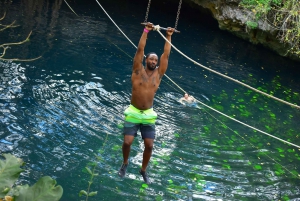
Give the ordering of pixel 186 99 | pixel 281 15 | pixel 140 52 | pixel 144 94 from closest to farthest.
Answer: pixel 140 52 < pixel 144 94 < pixel 186 99 < pixel 281 15

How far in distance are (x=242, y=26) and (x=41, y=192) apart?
15391mm

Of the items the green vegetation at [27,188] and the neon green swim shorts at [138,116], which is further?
the neon green swim shorts at [138,116]

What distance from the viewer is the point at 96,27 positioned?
46.7ft

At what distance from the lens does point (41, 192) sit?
1.70m

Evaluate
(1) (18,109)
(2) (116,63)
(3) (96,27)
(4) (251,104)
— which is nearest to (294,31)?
(4) (251,104)

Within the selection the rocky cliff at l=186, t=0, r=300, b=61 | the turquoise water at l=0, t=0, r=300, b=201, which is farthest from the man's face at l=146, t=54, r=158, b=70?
the rocky cliff at l=186, t=0, r=300, b=61

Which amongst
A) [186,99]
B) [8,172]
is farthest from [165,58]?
[186,99]

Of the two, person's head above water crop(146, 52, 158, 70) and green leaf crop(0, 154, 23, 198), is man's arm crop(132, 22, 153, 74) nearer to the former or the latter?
person's head above water crop(146, 52, 158, 70)

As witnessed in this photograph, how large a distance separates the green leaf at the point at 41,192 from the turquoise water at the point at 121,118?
12.4 feet

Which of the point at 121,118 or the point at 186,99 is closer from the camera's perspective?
the point at 121,118

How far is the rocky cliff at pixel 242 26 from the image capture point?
14.7 m

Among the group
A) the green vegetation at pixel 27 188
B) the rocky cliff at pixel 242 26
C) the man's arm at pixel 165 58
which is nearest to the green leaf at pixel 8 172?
the green vegetation at pixel 27 188

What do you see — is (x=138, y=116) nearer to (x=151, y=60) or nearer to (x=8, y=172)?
(x=151, y=60)

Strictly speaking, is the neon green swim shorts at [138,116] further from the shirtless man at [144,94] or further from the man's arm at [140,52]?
the man's arm at [140,52]
